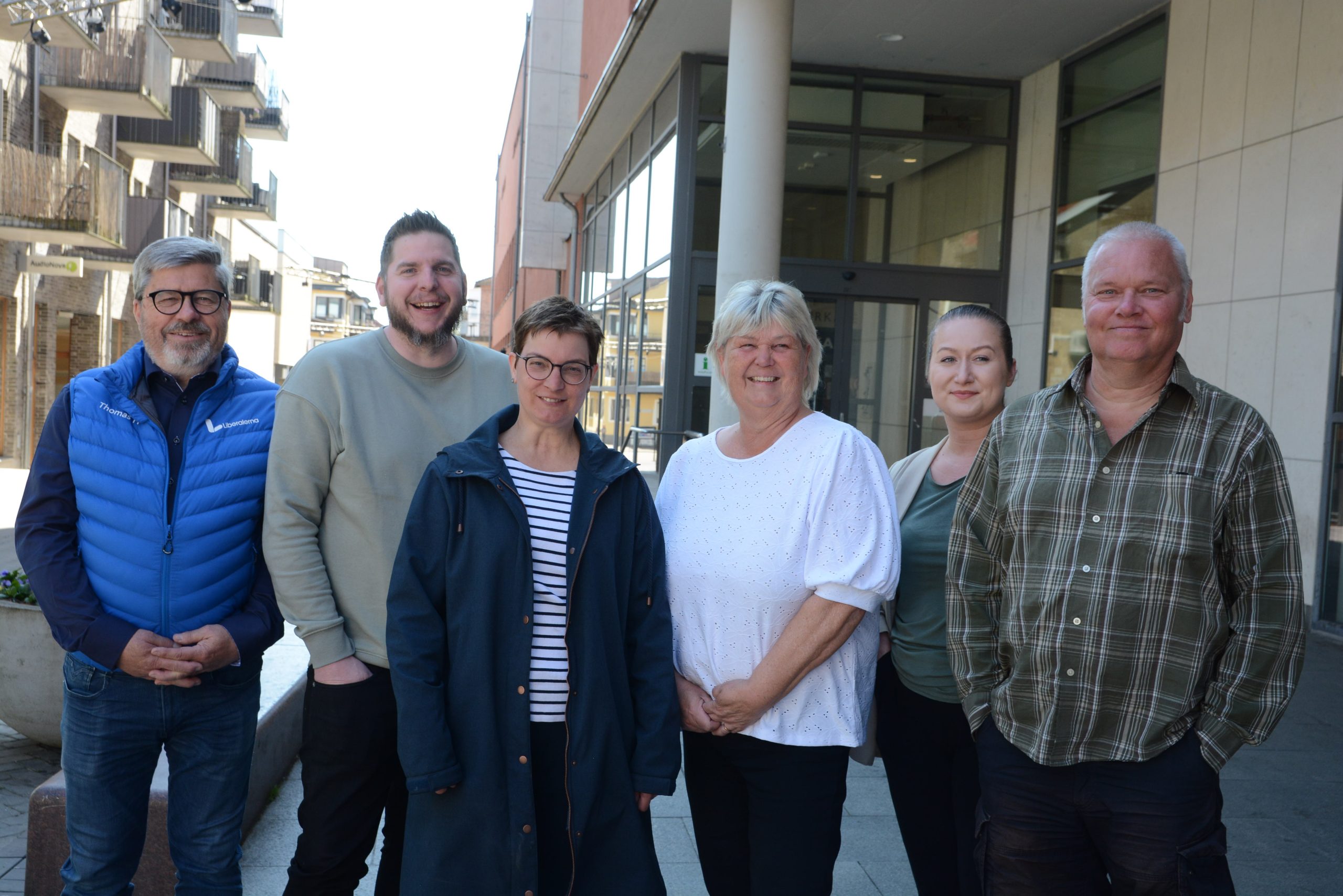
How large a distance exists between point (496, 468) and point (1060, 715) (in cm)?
141

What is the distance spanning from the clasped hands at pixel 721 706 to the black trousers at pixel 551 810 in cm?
35

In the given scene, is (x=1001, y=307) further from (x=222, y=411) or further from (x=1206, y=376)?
(x=222, y=411)

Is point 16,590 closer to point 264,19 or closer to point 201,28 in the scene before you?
point 201,28

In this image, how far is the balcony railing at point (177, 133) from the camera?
84.8 feet

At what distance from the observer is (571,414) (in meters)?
2.68

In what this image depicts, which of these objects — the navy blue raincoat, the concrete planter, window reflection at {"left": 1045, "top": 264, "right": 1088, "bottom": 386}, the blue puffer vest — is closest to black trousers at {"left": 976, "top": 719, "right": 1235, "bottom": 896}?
the navy blue raincoat

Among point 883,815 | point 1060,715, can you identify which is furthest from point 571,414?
point 883,815

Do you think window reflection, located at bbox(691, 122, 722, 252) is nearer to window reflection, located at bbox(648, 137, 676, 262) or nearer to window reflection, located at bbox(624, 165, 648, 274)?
window reflection, located at bbox(648, 137, 676, 262)

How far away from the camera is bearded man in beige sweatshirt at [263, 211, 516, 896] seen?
279 centimetres

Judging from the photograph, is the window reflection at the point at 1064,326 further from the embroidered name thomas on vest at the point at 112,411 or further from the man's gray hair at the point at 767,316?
the embroidered name thomas on vest at the point at 112,411

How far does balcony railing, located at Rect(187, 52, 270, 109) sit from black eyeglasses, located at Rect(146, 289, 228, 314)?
32.6 meters

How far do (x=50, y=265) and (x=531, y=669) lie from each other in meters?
21.2

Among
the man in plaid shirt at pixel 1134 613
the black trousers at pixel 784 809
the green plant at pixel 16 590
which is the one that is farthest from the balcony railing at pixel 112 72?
the man in plaid shirt at pixel 1134 613

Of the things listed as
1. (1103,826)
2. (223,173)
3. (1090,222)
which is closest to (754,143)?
(1090,222)
